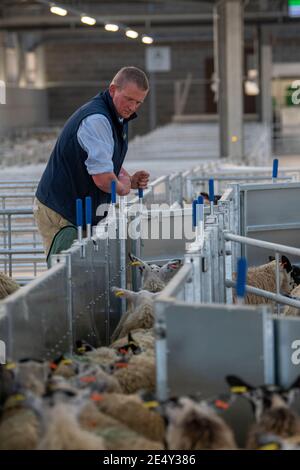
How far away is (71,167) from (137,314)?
931mm

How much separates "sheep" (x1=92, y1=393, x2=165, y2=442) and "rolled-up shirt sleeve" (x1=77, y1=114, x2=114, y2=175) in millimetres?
1770

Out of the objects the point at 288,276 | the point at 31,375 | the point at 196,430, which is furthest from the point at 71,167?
the point at 196,430

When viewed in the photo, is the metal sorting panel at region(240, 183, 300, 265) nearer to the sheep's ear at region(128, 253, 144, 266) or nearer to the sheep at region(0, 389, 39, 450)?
the sheep's ear at region(128, 253, 144, 266)

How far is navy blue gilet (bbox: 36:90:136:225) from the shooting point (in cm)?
471

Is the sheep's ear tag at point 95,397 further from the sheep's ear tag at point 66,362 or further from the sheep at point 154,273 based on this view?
the sheep at point 154,273

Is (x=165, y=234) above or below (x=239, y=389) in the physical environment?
above

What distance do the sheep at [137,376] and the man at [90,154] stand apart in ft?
4.59

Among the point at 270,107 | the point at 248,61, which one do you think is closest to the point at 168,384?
the point at 270,107

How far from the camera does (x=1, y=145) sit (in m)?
21.2

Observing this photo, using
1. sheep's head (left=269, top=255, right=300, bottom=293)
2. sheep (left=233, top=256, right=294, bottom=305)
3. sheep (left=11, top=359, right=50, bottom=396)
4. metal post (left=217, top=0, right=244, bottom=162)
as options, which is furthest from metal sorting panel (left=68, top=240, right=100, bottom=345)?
metal post (left=217, top=0, right=244, bottom=162)

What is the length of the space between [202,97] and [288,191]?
2645 centimetres

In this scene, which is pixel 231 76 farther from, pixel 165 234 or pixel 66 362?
pixel 66 362

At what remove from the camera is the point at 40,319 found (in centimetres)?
329
